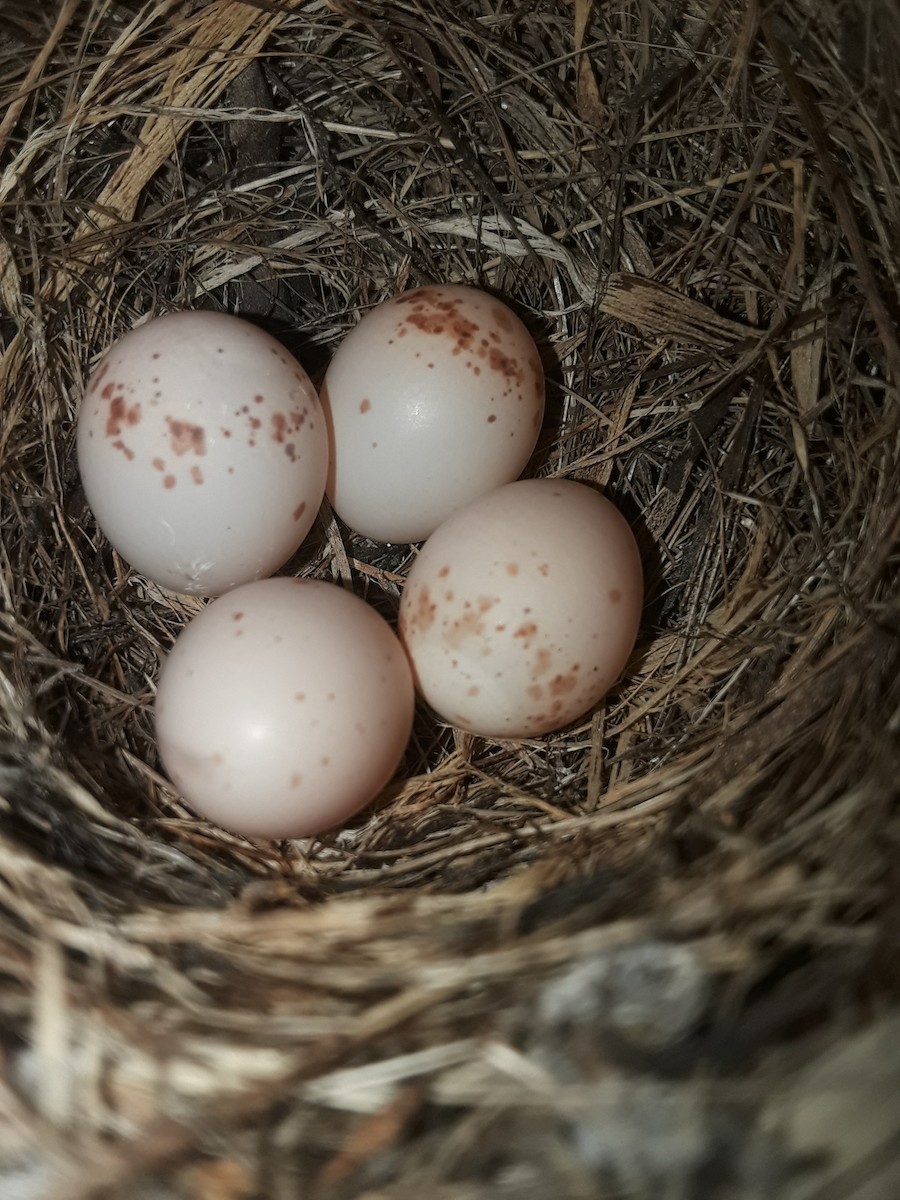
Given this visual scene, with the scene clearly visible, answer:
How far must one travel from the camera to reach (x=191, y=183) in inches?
51.3

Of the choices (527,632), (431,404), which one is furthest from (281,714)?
(431,404)

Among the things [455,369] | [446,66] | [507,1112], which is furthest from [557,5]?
[507,1112]

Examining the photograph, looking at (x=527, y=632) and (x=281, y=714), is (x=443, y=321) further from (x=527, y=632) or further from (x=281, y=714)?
(x=281, y=714)

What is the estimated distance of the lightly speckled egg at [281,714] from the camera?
98cm

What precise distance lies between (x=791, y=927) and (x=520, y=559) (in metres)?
0.45

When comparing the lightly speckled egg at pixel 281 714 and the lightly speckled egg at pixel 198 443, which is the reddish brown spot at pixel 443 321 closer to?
the lightly speckled egg at pixel 198 443

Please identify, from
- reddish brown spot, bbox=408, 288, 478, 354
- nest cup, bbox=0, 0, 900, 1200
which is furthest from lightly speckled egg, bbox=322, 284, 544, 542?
nest cup, bbox=0, 0, 900, 1200

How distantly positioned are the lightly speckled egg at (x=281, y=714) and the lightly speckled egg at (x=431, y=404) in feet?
0.63

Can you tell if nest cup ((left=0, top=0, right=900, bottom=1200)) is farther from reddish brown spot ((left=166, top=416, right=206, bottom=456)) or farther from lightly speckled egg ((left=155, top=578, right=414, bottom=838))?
reddish brown spot ((left=166, top=416, right=206, bottom=456))

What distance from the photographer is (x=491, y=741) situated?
126 cm

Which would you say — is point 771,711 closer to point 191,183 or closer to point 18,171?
point 191,183

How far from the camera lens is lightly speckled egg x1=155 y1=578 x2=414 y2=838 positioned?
98 cm

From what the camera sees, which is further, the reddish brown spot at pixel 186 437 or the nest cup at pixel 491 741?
the reddish brown spot at pixel 186 437

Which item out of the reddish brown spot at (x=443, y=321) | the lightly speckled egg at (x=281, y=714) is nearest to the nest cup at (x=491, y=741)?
the lightly speckled egg at (x=281, y=714)
